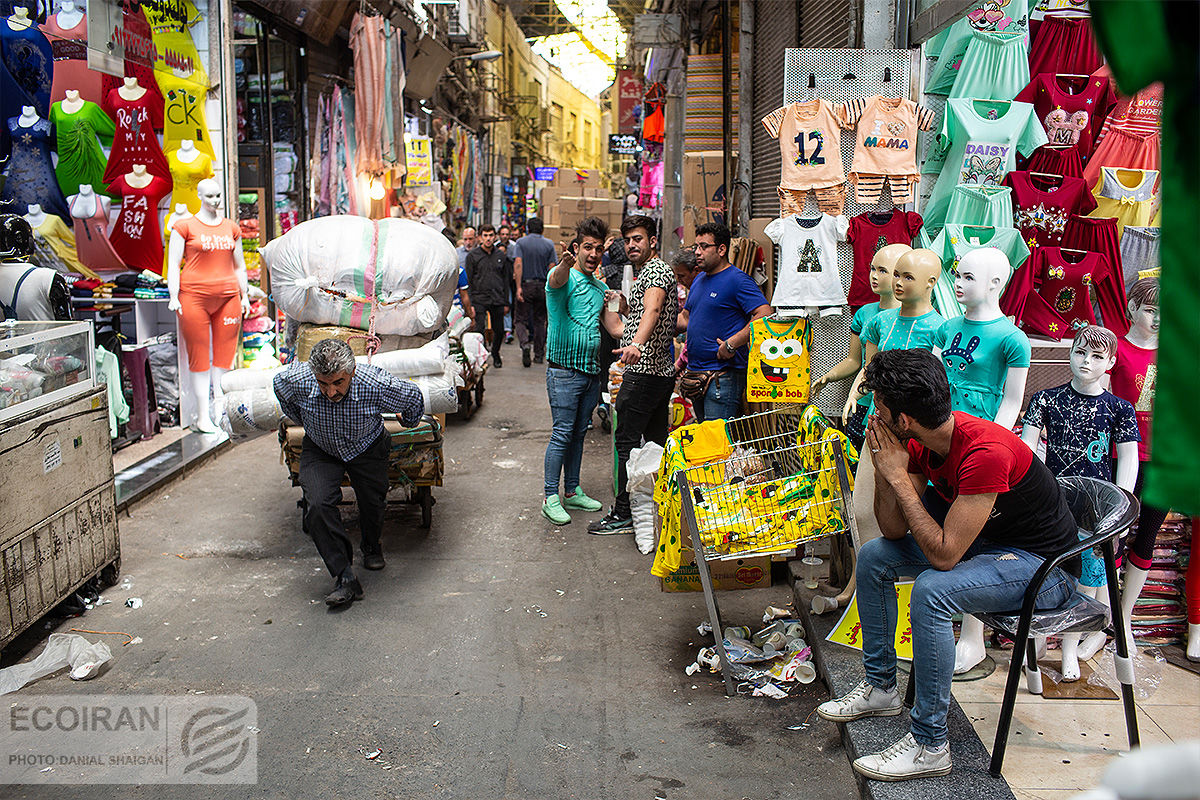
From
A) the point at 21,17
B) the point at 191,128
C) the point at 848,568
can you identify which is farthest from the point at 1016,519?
the point at 191,128

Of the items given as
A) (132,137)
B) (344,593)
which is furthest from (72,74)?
(344,593)

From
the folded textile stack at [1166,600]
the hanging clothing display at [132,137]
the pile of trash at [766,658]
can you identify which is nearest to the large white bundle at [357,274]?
the pile of trash at [766,658]

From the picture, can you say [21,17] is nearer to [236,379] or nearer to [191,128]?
[191,128]

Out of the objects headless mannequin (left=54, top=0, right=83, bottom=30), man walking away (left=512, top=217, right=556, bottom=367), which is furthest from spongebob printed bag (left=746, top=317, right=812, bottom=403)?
man walking away (left=512, top=217, right=556, bottom=367)

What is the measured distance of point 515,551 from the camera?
6.26m

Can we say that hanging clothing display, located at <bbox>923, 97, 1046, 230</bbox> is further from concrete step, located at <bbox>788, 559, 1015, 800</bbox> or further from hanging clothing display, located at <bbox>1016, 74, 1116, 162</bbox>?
concrete step, located at <bbox>788, 559, 1015, 800</bbox>

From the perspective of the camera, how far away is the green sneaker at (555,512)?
679cm

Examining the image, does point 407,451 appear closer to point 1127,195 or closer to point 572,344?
point 572,344

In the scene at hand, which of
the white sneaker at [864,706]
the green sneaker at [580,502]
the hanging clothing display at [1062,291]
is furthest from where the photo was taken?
the green sneaker at [580,502]

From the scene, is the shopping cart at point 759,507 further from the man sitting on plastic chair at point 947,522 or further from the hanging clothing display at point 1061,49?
the hanging clothing display at point 1061,49

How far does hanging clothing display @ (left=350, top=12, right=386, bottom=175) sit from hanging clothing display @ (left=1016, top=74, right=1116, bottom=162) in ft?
26.4

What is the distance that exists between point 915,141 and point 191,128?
24.1 ft

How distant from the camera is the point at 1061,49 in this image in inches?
224

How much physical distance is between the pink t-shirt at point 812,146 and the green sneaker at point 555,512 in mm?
2687
